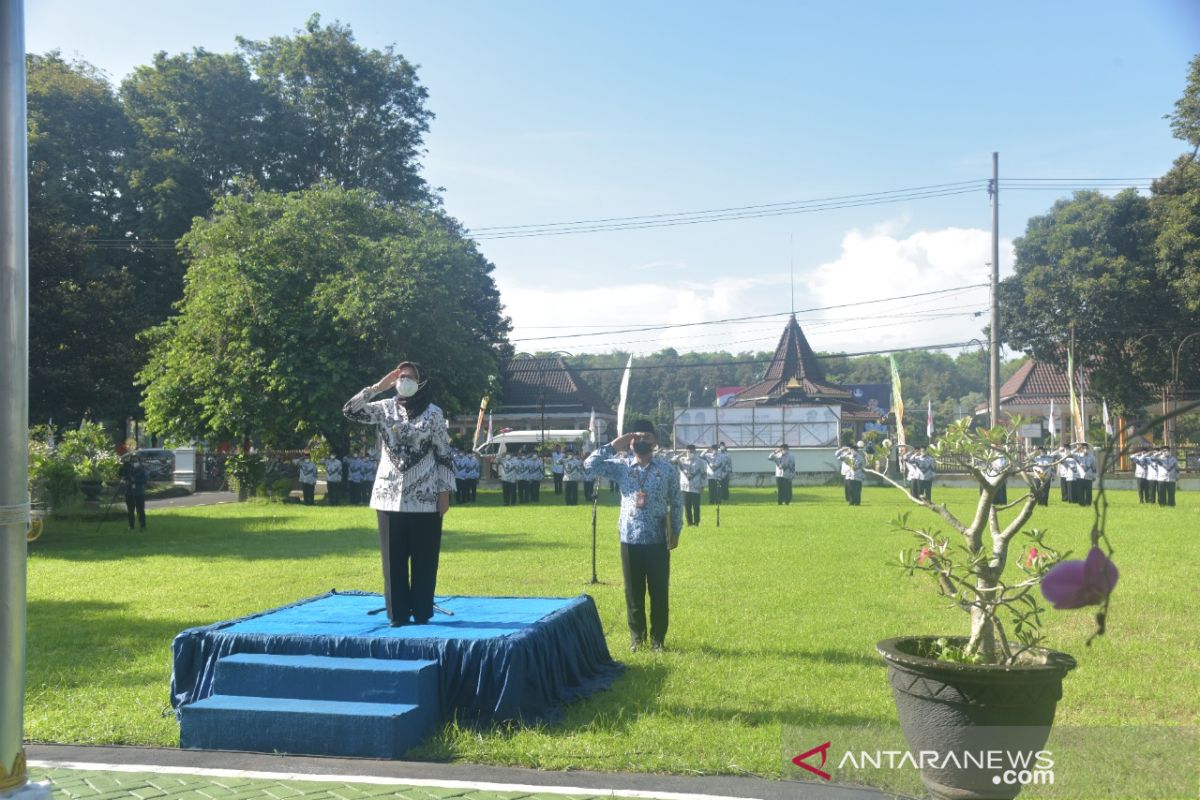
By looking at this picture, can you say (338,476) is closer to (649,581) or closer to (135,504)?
(135,504)

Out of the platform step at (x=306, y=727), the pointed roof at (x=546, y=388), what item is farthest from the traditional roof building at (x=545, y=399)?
the platform step at (x=306, y=727)

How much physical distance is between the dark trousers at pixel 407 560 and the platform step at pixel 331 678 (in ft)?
2.28

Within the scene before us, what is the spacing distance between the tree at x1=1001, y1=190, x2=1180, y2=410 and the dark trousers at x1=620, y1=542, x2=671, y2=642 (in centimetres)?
3889

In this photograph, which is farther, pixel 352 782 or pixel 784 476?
pixel 784 476

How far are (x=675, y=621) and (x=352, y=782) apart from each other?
5.04m

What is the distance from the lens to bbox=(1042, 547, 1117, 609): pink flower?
6.79ft

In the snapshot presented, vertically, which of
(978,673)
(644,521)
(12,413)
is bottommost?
(978,673)

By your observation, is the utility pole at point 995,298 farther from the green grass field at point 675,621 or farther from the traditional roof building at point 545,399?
the traditional roof building at point 545,399

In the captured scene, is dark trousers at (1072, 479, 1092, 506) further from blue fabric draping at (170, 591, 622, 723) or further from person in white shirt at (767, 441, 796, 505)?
blue fabric draping at (170, 591, 622, 723)

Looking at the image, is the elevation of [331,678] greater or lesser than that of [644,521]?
lesser

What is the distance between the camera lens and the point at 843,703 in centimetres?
693

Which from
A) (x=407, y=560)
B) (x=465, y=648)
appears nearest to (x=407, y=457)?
(x=407, y=560)

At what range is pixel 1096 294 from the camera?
138ft

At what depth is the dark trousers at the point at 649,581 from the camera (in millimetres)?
8477
